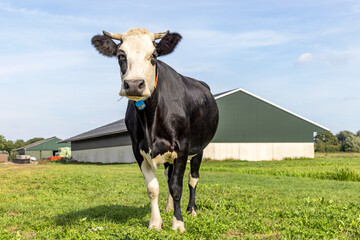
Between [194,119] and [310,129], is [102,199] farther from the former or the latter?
[310,129]

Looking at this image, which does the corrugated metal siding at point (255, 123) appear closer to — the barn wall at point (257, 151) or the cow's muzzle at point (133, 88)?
the barn wall at point (257, 151)

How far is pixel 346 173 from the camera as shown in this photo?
17.9m

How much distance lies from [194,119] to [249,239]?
2395 mm

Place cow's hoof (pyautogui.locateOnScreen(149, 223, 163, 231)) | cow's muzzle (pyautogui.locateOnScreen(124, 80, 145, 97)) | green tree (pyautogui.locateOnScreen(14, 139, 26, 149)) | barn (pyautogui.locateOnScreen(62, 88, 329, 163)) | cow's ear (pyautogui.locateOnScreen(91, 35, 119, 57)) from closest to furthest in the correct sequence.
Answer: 1. cow's muzzle (pyautogui.locateOnScreen(124, 80, 145, 97))
2. cow's ear (pyautogui.locateOnScreen(91, 35, 119, 57))
3. cow's hoof (pyautogui.locateOnScreen(149, 223, 163, 231))
4. barn (pyautogui.locateOnScreen(62, 88, 329, 163))
5. green tree (pyautogui.locateOnScreen(14, 139, 26, 149))

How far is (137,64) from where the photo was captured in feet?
17.2

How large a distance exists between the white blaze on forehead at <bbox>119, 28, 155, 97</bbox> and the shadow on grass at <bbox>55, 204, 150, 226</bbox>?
A: 2.77 m

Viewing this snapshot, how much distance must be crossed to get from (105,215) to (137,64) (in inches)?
136

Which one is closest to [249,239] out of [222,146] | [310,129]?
[222,146]

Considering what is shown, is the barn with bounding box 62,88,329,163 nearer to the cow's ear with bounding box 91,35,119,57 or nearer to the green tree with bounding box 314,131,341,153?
the cow's ear with bounding box 91,35,119,57

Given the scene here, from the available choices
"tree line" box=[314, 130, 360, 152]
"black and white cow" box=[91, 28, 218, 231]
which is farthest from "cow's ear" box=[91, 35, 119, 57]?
"tree line" box=[314, 130, 360, 152]

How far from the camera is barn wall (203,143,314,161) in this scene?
1449 inches

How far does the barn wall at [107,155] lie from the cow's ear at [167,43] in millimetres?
30849

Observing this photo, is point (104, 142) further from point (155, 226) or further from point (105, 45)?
point (105, 45)

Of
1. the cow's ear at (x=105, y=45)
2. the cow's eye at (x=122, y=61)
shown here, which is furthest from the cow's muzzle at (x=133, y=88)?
the cow's ear at (x=105, y=45)
